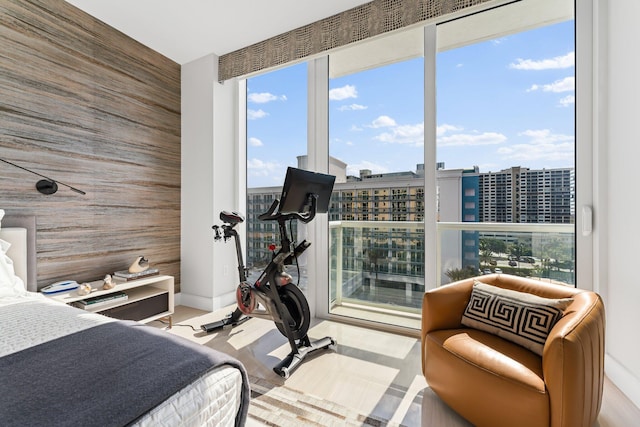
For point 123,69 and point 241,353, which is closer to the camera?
point 241,353

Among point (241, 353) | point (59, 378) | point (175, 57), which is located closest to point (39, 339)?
point (59, 378)

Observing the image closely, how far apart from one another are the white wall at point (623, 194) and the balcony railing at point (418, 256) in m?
0.35

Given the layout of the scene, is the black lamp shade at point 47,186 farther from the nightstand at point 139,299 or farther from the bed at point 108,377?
the bed at point 108,377

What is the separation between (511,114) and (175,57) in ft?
10.8

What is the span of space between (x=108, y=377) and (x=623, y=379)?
255 centimetres

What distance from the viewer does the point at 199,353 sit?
105 cm

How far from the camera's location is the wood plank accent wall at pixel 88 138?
7.29 feet

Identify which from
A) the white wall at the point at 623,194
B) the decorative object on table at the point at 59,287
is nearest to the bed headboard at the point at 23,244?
the decorative object on table at the point at 59,287

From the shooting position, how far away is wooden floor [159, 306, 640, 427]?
63.0 inches

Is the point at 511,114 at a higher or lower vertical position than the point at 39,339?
higher

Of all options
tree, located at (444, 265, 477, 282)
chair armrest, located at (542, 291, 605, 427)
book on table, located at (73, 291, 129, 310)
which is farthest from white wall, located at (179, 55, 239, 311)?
chair armrest, located at (542, 291, 605, 427)

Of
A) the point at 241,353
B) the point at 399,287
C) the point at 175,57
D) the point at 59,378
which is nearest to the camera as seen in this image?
the point at 59,378

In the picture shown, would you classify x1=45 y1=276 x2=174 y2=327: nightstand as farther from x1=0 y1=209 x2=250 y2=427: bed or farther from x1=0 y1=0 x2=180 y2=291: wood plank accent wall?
x1=0 y1=209 x2=250 y2=427: bed

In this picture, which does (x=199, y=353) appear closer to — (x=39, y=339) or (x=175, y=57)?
(x=39, y=339)
